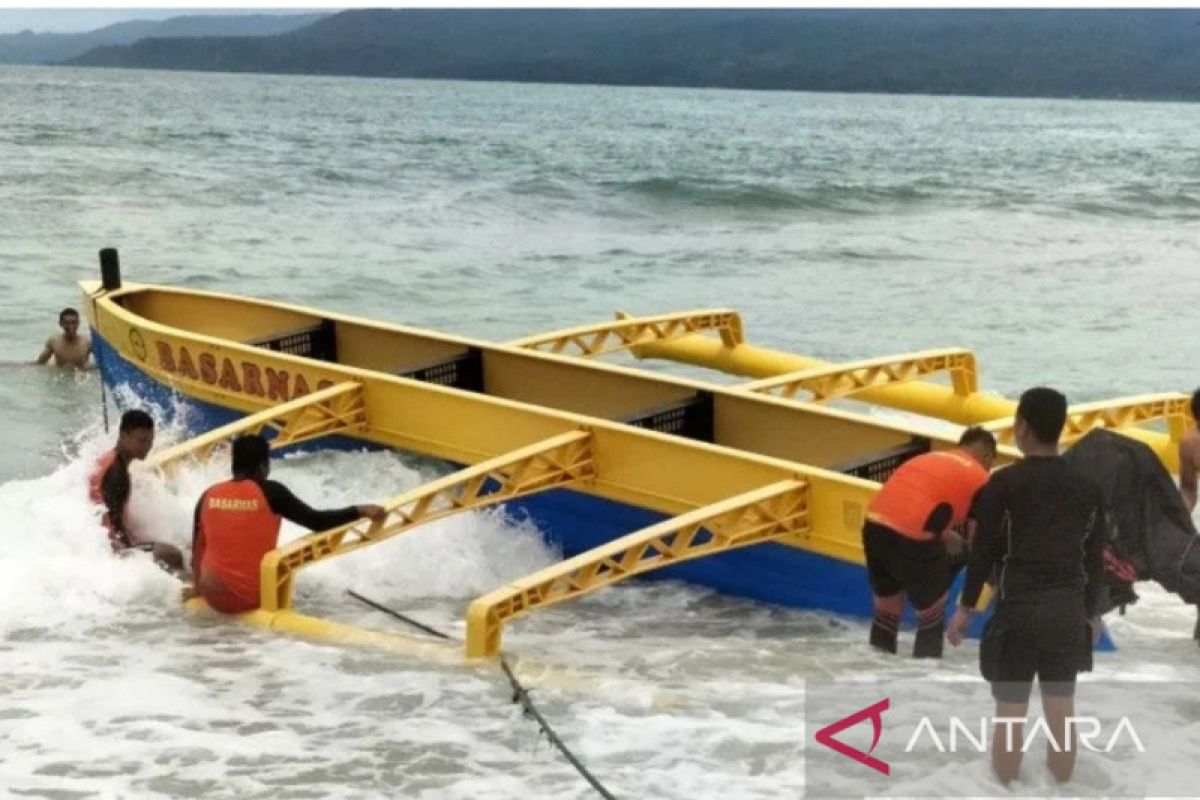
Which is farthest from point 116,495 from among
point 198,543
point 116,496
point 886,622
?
point 886,622

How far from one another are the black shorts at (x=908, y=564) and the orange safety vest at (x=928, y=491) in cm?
5

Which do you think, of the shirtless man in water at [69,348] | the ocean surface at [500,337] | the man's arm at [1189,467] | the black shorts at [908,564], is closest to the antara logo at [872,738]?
the ocean surface at [500,337]

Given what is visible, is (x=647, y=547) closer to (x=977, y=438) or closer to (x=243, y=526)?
(x=977, y=438)

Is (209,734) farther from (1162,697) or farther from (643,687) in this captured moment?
(1162,697)

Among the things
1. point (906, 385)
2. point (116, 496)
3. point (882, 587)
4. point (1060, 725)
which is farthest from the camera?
point (906, 385)

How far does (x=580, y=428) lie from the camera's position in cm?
862

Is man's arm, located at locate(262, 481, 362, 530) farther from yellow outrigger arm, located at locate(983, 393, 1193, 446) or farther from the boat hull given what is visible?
yellow outrigger arm, located at locate(983, 393, 1193, 446)

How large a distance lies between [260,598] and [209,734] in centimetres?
139

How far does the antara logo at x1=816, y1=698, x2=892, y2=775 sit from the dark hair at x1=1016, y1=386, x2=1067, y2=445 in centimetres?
148

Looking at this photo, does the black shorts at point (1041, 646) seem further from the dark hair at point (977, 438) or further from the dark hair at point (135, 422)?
the dark hair at point (135, 422)

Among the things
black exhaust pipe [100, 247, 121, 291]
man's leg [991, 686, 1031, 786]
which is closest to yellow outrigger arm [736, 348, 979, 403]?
man's leg [991, 686, 1031, 786]

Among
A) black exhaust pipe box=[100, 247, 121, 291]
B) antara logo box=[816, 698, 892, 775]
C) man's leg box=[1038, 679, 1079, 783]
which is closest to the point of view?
man's leg box=[1038, 679, 1079, 783]

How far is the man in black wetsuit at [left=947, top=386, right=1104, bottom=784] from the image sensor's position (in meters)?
5.32

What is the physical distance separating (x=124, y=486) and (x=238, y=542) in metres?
1.13
